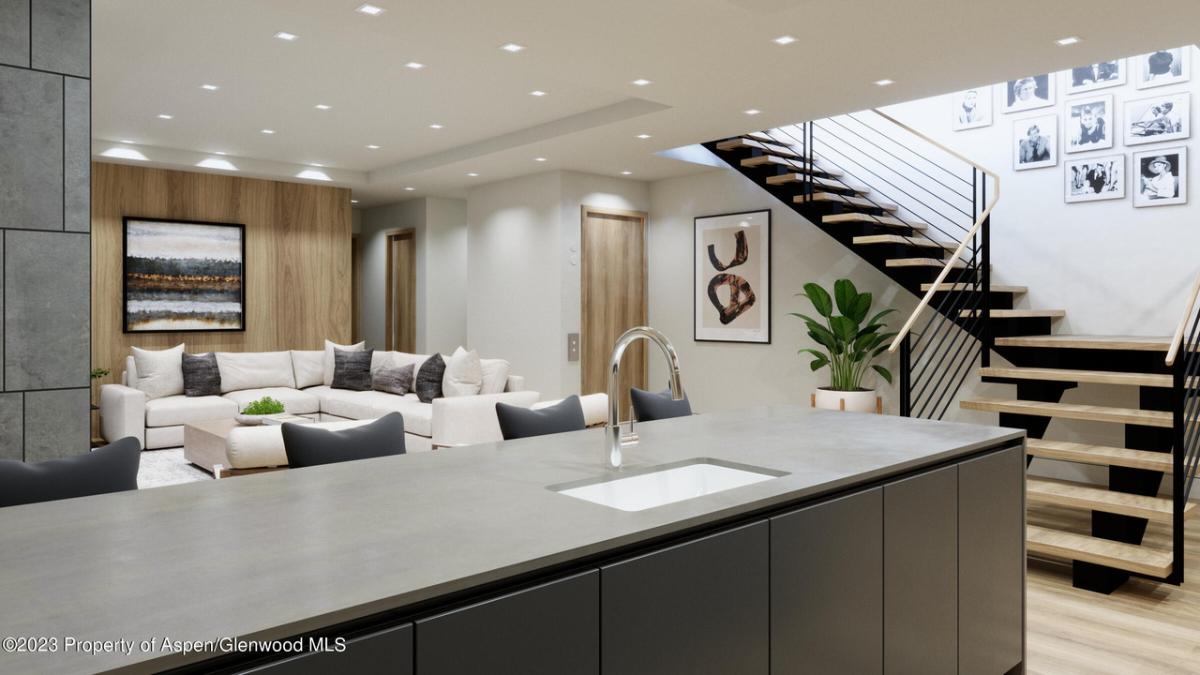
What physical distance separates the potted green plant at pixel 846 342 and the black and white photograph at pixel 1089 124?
1708mm

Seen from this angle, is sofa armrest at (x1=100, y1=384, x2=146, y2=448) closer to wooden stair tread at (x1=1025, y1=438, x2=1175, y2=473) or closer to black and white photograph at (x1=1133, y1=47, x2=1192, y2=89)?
wooden stair tread at (x1=1025, y1=438, x2=1175, y2=473)

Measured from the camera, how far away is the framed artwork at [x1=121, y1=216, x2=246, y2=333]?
7.85 metres

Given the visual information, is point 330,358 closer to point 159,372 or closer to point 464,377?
point 159,372

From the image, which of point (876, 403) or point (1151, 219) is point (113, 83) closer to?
point (876, 403)

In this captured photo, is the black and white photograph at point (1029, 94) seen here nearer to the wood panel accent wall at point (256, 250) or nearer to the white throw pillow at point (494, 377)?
the white throw pillow at point (494, 377)

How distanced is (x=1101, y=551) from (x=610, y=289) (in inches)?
212

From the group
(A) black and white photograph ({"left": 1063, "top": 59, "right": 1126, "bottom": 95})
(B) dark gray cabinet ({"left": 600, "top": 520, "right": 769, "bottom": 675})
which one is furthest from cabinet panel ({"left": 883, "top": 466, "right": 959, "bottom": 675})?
(A) black and white photograph ({"left": 1063, "top": 59, "right": 1126, "bottom": 95})

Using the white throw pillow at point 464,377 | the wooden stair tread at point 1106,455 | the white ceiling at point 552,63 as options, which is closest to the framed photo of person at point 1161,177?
the white ceiling at point 552,63

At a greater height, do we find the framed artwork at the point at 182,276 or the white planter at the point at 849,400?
the framed artwork at the point at 182,276

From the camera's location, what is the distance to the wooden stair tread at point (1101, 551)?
3.39 m

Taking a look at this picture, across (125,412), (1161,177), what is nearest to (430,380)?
(125,412)

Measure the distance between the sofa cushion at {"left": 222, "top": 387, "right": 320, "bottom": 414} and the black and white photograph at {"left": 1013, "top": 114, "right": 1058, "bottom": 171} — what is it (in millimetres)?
6411

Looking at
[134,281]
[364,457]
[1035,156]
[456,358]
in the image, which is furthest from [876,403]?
[134,281]

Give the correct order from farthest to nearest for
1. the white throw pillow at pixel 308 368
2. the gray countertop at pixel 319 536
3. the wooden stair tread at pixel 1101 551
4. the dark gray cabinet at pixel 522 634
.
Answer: the white throw pillow at pixel 308 368, the wooden stair tread at pixel 1101 551, the dark gray cabinet at pixel 522 634, the gray countertop at pixel 319 536
